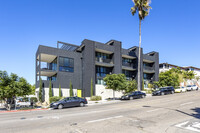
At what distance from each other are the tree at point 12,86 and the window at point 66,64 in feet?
31.3

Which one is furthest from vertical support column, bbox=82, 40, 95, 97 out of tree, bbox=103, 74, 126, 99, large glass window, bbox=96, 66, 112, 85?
tree, bbox=103, 74, 126, 99

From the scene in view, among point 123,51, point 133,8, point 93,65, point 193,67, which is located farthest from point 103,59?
point 193,67

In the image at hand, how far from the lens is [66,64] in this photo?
29.0m

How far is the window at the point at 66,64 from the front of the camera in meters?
28.3

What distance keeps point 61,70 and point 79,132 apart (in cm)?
2222

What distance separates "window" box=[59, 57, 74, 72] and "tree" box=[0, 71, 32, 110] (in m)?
9.54

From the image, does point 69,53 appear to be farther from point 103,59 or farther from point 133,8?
point 133,8

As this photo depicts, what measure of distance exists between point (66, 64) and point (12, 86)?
12.1 m

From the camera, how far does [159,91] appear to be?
92.1 feet

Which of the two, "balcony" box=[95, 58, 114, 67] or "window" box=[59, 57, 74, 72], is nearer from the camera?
"window" box=[59, 57, 74, 72]

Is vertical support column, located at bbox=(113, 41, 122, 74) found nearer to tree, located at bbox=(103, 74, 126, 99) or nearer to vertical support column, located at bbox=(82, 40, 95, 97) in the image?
vertical support column, located at bbox=(82, 40, 95, 97)

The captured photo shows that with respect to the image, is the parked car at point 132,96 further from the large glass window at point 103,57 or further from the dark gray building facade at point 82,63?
the large glass window at point 103,57

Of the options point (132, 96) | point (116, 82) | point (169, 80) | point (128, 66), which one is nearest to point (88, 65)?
point (116, 82)

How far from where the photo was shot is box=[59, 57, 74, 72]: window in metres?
28.3
